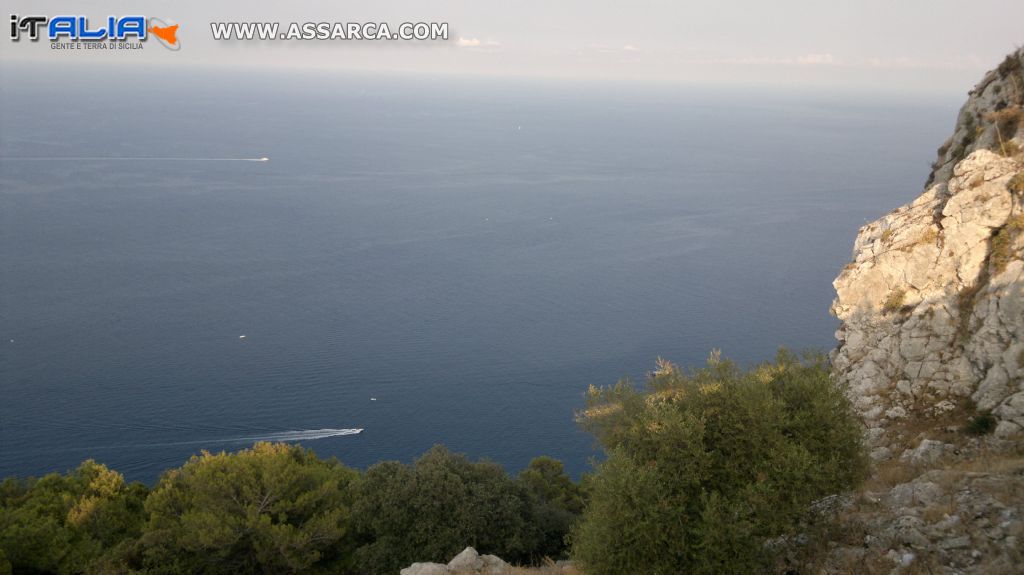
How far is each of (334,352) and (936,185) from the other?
184 ft

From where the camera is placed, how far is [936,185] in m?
24.6

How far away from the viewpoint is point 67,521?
23438mm

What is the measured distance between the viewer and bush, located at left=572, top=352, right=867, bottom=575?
1295 cm

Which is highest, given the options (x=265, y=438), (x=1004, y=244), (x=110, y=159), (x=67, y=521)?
(x=110, y=159)

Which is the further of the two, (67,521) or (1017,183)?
(67,521)

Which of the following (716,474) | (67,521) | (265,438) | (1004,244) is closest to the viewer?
(716,474)

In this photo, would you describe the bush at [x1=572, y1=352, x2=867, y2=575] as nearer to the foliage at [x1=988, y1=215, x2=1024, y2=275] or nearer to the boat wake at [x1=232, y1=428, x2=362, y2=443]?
the foliage at [x1=988, y1=215, x2=1024, y2=275]

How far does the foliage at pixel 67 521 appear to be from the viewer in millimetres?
21484

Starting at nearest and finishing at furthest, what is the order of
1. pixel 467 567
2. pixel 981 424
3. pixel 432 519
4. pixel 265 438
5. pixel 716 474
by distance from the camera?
pixel 716 474 < pixel 981 424 < pixel 467 567 < pixel 432 519 < pixel 265 438

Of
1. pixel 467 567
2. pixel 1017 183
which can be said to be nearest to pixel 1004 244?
pixel 1017 183

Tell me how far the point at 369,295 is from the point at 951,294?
68.7 metres

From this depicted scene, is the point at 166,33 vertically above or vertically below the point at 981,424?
above

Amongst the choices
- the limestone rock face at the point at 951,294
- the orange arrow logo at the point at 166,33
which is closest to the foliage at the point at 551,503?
the limestone rock face at the point at 951,294

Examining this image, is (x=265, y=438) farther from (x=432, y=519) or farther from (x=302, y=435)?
(x=432, y=519)
